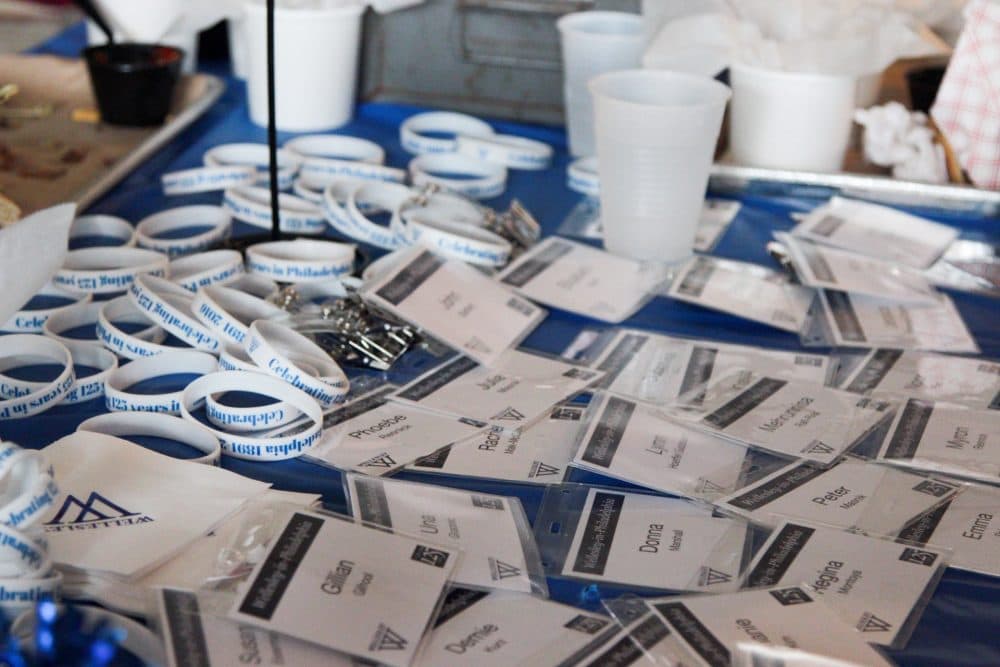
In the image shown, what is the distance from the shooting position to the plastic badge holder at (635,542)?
779 millimetres

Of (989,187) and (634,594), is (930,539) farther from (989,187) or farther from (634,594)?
(989,187)

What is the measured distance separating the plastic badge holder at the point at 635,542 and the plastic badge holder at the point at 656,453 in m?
0.02

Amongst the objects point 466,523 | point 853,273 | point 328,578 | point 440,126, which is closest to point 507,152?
point 440,126

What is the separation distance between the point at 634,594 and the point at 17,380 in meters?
0.58

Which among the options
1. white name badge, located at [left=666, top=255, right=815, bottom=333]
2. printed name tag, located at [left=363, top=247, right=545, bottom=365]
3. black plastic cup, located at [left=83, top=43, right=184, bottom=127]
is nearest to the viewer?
printed name tag, located at [left=363, top=247, right=545, bottom=365]

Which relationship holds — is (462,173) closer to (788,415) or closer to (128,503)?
(788,415)

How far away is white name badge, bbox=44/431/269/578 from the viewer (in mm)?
750

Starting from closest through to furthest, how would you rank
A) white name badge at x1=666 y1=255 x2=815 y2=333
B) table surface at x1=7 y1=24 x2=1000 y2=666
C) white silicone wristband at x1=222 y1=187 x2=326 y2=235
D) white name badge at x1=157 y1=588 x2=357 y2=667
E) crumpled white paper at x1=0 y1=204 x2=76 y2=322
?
white name badge at x1=157 y1=588 x2=357 y2=667 → table surface at x1=7 y1=24 x2=1000 y2=666 → crumpled white paper at x1=0 y1=204 x2=76 y2=322 → white name badge at x1=666 y1=255 x2=815 y2=333 → white silicone wristband at x1=222 y1=187 x2=326 y2=235

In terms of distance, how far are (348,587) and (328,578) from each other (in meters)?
0.02

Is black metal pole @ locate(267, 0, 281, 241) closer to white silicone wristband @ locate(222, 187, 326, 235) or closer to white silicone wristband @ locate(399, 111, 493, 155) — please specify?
white silicone wristband @ locate(222, 187, 326, 235)

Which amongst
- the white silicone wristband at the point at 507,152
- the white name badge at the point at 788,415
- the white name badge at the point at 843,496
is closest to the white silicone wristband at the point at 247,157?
the white silicone wristband at the point at 507,152

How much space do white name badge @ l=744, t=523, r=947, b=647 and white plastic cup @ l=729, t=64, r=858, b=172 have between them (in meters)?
0.79

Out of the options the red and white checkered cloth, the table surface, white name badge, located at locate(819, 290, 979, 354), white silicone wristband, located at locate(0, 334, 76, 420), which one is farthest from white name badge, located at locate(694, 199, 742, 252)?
white silicone wristband, located at locate(0, 334, 76, 420)

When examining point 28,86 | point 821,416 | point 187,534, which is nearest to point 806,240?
point 821,416
